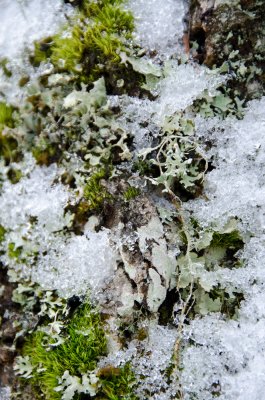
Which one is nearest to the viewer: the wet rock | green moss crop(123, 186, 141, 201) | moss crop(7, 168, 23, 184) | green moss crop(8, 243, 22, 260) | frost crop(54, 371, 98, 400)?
frost crop(54, 371, 98, 400)

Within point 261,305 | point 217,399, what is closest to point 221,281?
point 261,305

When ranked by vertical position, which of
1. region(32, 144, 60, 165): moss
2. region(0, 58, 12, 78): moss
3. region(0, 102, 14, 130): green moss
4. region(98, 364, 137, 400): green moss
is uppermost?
region(0, 58, 12, 78): moss

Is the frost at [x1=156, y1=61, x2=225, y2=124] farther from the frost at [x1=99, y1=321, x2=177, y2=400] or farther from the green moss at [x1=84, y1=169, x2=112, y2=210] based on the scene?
the frost at [x1=99, y1=321, x2=177, y2=400]

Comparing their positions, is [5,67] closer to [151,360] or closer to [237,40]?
[237,40]

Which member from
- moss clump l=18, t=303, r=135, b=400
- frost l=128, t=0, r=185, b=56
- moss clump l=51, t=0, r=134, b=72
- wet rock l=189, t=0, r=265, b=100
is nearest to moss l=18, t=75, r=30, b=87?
moss clump l=51, t=0, r=134, b=72

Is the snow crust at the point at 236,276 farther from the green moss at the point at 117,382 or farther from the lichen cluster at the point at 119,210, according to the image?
the green moss at the point at 117,382

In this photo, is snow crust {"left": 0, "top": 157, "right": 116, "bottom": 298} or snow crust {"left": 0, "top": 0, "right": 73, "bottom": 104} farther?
→ snow crust {"left": 0, "top": 0, "right": 73, "bottom": 104}

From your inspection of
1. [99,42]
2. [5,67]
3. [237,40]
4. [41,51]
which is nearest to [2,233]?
[5,67]
